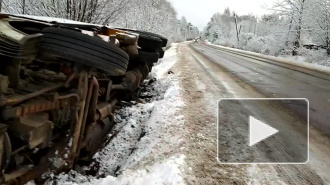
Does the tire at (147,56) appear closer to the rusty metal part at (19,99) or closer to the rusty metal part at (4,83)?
the rusty metal part at (19,99)

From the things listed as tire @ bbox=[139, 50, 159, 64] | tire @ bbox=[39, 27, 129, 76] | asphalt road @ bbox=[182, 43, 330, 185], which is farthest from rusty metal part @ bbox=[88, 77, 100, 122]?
tire @ bbox=[139, 50, 159, 64]

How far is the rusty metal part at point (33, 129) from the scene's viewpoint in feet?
7.17

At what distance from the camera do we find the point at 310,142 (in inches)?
142

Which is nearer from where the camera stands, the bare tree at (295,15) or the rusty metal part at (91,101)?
the rusty metal part at (91,101)

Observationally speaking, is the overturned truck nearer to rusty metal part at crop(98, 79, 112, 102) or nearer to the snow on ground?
the snow on ground

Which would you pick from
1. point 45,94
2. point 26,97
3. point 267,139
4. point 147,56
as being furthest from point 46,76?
point 267,139

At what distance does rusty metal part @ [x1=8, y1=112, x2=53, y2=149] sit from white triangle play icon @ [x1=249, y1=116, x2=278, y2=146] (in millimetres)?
2027

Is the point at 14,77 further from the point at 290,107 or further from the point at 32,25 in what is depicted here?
the point at 290,107

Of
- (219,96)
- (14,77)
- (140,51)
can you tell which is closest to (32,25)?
(14,77)
